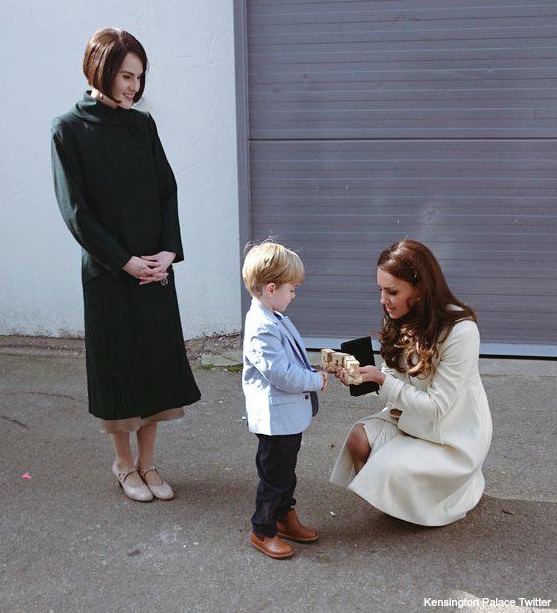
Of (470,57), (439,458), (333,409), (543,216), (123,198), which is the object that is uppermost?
(470,57)

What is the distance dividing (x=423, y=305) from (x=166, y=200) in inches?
48.4

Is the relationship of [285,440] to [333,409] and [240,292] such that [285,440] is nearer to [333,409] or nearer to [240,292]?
[333,409]

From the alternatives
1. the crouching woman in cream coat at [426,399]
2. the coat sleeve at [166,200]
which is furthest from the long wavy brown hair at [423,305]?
the coat sleeve at [166,200]

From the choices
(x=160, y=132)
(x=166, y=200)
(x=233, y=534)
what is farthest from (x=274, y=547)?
(x=160, y=132)

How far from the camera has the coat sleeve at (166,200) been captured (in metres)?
3.37

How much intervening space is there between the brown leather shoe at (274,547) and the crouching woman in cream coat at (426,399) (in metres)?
0.34

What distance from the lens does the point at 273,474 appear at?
114 inches

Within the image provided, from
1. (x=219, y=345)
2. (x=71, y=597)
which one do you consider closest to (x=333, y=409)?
(x=219, y=345)

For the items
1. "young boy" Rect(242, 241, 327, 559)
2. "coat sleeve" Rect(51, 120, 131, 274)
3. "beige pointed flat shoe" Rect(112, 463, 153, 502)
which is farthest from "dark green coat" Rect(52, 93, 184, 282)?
"beige pointed flat shoe" Rect(112, 463, 153, 502)

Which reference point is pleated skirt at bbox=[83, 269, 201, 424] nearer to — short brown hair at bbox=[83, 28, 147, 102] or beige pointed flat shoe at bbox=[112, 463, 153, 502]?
beige pointed flat shoe at bbox=[112, 463, 153, 502]

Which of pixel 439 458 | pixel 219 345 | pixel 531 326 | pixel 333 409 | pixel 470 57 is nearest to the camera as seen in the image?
pixel 439 458

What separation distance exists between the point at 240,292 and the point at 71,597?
308 centimetres

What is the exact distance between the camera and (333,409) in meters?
4.55

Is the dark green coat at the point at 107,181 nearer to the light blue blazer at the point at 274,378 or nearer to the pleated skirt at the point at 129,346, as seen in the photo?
the pleated skirt at the point at 129,346
